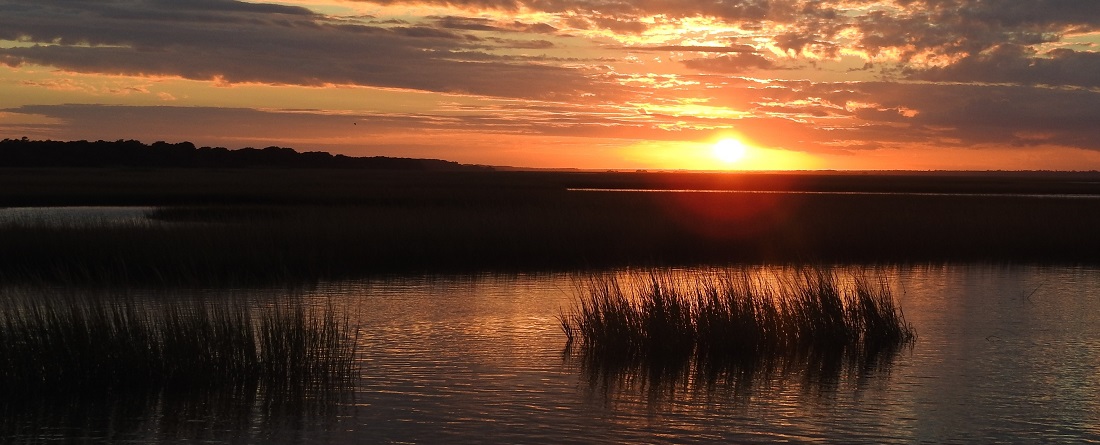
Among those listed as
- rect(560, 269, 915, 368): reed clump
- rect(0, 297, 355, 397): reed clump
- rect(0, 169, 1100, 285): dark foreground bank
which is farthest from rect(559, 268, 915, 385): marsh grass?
rect(0, 169, 1100, 285): dark foreground bank

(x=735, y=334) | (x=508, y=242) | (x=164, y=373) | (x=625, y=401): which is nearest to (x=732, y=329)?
(x=735, y=334)

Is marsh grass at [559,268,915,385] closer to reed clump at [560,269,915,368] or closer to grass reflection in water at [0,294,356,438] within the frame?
reed clump at [560,269,915,368]

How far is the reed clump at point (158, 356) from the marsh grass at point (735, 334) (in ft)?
10.6

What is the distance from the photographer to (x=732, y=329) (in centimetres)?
1313

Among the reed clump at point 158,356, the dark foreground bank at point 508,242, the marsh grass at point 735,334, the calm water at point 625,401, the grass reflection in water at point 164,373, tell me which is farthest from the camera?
the dark foreground bank at point 508,242

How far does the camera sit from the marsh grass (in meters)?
12.4

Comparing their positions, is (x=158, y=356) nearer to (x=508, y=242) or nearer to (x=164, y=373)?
(x=164, y=373)

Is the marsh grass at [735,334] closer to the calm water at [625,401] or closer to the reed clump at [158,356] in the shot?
the calm water at [625,401]

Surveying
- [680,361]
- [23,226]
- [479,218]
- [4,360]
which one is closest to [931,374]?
[680,361]

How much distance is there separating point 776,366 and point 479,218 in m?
17.0

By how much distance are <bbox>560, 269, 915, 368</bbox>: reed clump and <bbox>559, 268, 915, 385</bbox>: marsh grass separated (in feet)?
0.04

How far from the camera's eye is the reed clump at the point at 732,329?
12930 millimetres

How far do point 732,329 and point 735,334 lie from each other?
8 cm

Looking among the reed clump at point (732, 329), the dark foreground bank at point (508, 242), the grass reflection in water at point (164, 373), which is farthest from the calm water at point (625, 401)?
the dark foreground bank at point (508, 242)
